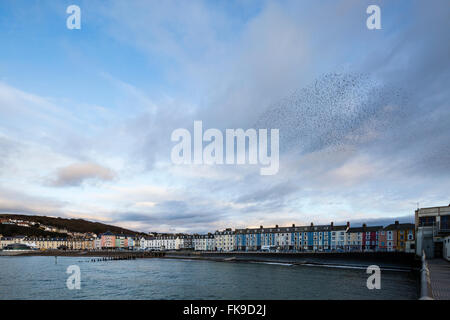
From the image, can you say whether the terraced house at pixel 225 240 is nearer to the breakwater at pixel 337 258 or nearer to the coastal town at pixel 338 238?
the coastal town at pixel 338 238

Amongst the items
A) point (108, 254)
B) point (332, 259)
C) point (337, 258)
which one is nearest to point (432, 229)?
point (337, 258)

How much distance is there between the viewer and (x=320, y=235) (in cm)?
11212

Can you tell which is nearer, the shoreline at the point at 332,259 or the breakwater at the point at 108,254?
the shoreline at the point at 332,259

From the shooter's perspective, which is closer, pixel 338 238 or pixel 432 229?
pixel 432 229

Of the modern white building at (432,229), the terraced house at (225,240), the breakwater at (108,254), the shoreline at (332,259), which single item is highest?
the modern white building at (432,229)

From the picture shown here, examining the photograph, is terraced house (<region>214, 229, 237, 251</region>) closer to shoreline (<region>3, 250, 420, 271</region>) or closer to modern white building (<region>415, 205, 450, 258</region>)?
shoreline (<region>3, 250, 420, 271</region>)

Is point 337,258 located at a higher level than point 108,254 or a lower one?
higher

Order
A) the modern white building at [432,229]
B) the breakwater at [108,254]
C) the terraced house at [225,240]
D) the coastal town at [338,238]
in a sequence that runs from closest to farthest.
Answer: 1. the modern white building at [432,229]
2. the coastal town at [338,238]
3. the breakwater at [108,254]
4. the terraced house at [225,240]

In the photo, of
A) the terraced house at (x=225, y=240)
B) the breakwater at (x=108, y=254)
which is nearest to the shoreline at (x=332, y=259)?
the breakwater at (x=108, y=254)

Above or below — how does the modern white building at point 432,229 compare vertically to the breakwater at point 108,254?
above

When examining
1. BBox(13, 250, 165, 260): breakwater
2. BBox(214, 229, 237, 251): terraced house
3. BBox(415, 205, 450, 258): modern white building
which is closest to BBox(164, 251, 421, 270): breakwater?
BBox(415, 205, 450, 258): modern white building

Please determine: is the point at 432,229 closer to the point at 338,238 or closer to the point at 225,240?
the point at 338,238
